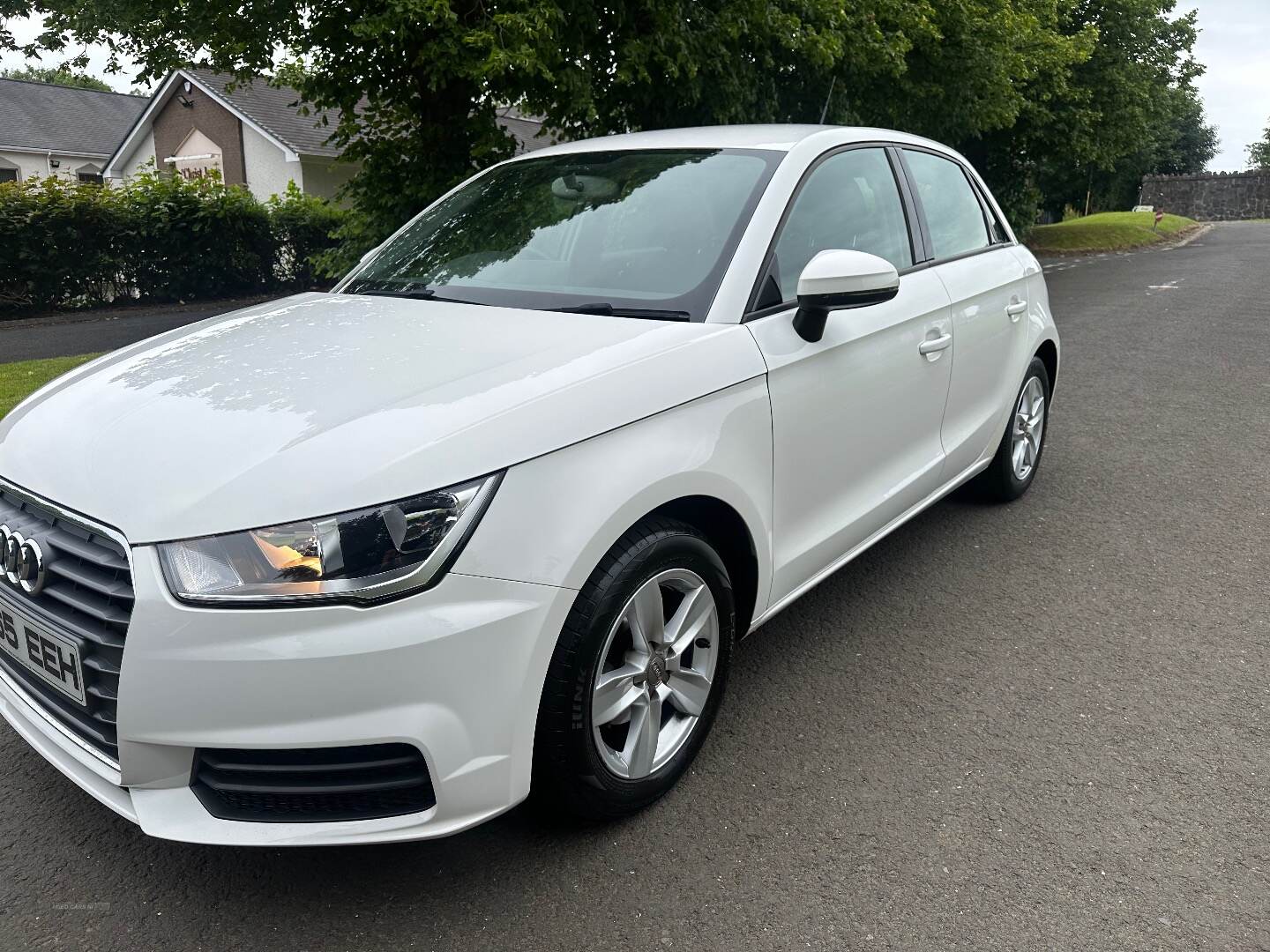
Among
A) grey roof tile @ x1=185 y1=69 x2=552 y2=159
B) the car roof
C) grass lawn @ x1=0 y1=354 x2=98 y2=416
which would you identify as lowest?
grass lawn @ x1=0 y1=354 x2=98 y2=416

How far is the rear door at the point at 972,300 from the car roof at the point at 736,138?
0.37 metres

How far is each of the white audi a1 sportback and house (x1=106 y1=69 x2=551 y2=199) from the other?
26.5 m

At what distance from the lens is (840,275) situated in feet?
9.60

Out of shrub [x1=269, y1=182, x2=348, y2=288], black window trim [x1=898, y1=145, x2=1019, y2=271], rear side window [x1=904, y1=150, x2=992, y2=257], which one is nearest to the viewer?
black window trim [x1=898, y1=145, x2=1019, y2=271]

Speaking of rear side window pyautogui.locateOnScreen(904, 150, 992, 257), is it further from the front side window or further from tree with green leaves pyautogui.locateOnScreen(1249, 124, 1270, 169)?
tree with green leaves pyautogui.locateOnScreen(1249, 124, 1270, 169)

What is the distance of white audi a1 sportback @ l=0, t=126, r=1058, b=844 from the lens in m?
2.08

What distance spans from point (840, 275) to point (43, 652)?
2.19m

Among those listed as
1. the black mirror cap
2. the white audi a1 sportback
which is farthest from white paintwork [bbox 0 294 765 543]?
the black mirror cap

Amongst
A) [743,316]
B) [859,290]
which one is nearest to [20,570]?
[743,316]

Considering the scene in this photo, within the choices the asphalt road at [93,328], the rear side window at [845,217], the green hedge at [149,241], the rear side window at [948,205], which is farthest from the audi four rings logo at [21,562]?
the green hedge at [149,241]

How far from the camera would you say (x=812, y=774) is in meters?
2.94

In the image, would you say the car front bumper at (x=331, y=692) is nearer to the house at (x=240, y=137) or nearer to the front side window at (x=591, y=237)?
the front side window at (x=591, y=237)

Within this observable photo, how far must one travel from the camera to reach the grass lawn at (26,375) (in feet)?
26.3

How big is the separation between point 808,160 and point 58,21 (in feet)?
34.1
